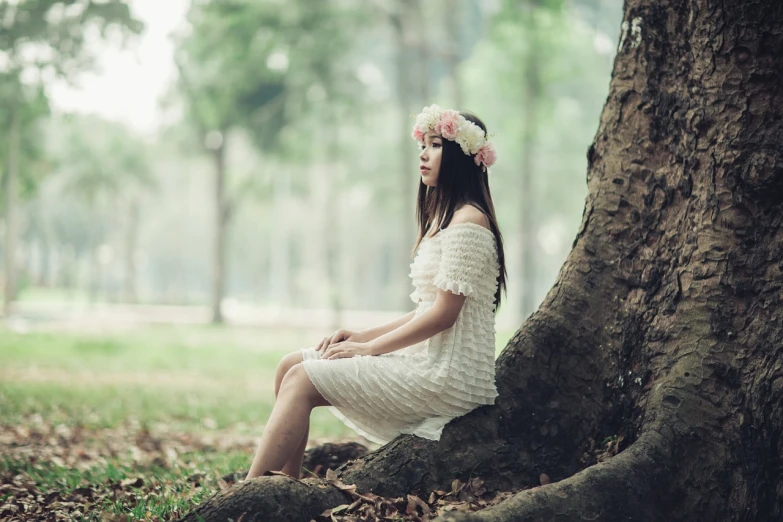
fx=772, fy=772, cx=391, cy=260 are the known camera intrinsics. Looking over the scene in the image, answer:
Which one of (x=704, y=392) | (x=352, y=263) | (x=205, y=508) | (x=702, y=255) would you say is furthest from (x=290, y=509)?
(x=352, y=263)

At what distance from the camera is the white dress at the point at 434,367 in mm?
3734

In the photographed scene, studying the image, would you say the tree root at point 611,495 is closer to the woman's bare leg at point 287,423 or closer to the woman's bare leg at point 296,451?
the woman's bare leg at point 287,423

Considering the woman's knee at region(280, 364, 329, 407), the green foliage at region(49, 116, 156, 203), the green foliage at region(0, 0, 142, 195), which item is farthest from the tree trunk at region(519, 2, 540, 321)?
the green foliage at region(49, 116, 156, 203)

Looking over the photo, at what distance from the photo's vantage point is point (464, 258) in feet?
12.6

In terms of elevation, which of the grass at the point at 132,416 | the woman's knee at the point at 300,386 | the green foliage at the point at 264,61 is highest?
the green foliage at the point at 264,61

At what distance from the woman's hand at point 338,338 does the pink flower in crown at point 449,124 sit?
116 centimetres

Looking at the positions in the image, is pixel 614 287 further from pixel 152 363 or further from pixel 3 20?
pixel 3 20

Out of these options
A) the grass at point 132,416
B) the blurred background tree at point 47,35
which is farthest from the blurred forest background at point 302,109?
the grass at point 132,416

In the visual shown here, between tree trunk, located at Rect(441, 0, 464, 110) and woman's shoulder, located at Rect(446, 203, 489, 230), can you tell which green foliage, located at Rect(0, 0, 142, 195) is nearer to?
tree trunk, located at Rect(441, 0, 464, 110)

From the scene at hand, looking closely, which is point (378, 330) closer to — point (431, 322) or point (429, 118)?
point (431, 322)

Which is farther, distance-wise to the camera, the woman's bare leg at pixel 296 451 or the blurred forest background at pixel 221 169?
the blurred forest background at pixel 221 169

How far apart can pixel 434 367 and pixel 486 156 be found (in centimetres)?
114

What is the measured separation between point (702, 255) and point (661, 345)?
19.0 inches

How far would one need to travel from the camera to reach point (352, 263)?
61.3m
